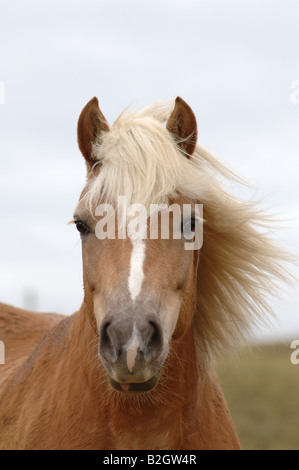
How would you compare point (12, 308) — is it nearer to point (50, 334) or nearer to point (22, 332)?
point (22, 332)

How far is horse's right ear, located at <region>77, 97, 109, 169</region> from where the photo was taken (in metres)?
3.77

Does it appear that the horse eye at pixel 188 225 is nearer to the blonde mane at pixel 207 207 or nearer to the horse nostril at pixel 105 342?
the blonde mane at pixel 207 207

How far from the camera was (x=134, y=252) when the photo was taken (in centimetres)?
323

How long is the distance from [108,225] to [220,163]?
972mm

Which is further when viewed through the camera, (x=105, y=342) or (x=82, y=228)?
(x=82, y=228)

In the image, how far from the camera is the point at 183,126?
3.79 metres

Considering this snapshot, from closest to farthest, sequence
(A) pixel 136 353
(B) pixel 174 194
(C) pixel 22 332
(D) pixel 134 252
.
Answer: (A) pixel 136 353, (D) pixel 134 252, (B) pixel 174 194, (C) pixel 22 332

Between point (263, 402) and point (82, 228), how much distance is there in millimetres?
10090

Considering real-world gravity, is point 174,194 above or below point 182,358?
above

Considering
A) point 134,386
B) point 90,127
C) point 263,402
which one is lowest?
point 263,402

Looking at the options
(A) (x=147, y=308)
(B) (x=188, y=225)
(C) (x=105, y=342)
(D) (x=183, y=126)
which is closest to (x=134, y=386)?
(C) (x=105, y=342)

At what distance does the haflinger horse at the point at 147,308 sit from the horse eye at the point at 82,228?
1 cm
